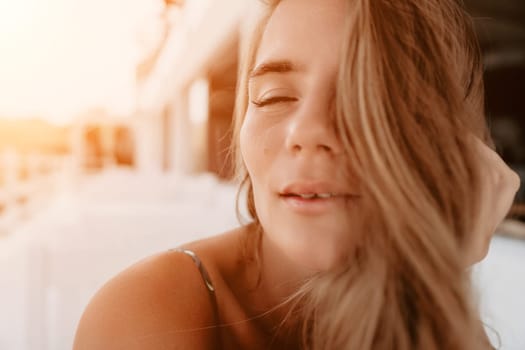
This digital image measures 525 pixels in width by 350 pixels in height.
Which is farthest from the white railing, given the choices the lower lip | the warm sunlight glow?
the lower lip

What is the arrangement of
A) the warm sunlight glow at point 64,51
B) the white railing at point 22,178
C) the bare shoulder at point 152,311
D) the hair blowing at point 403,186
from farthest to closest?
the white railing at point 22,178, the warm sunlight glow at point 64,51, the bare shoulder at point 152,311, the hair blowing at point 403,186

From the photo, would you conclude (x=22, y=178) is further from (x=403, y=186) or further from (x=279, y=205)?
(x=403, y=186)

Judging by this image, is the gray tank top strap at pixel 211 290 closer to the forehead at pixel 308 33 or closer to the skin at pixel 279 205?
the skin at pixel 279 205

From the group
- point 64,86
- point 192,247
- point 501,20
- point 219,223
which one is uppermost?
point 501,20

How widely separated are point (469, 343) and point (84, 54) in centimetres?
72

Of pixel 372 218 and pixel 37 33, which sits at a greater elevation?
pixel 37 33

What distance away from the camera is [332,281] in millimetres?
439

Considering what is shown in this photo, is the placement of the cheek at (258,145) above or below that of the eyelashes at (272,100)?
below

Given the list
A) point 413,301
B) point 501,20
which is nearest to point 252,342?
point 413,301

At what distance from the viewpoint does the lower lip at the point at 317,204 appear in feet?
1.34

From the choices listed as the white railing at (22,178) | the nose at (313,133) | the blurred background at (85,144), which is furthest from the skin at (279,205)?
the white railing at (22,178)

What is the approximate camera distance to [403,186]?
37 cm

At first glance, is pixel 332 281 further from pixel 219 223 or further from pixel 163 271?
pixel 219 223

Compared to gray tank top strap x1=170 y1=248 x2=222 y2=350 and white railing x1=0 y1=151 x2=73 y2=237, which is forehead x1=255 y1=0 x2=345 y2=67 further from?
white railing x1=0 y1=151 x2=73 y2=237
